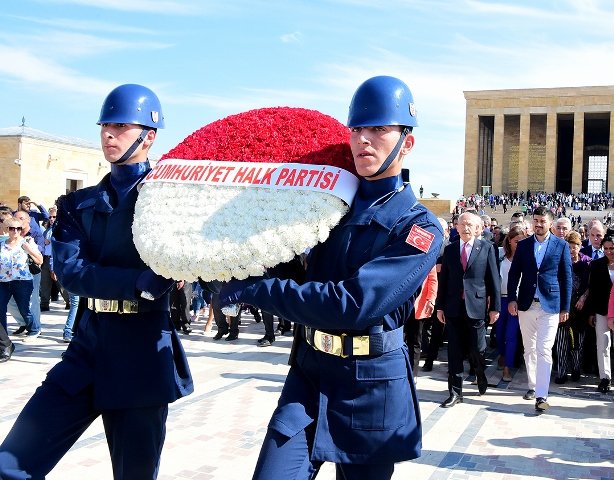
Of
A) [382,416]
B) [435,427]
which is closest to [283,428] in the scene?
[382,416]

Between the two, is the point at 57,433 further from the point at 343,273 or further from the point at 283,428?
the point at 343,273

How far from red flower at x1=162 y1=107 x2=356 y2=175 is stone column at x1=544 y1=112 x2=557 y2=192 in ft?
200

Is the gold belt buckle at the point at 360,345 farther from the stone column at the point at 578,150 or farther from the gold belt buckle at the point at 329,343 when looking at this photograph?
the stone column at the point at 578,150

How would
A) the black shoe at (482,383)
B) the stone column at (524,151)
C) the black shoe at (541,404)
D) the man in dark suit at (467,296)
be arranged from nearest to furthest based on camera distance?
the black shoe at (541,404), the man in dark suit at (467,296), the black shoe at (482,383), the stone column at (524,151)

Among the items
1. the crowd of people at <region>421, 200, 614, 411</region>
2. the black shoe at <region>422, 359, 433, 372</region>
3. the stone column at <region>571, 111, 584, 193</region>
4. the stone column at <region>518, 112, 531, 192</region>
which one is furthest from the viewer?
the stone column at <region>518, 112, 531, 192</region>

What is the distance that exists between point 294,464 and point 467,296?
5.07 meters

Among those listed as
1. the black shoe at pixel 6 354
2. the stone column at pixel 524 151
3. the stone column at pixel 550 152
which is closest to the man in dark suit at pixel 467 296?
the black shoe at pixel 6 354

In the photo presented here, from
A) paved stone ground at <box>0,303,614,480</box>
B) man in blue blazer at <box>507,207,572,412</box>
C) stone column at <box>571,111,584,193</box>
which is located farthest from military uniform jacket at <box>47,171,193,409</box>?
stone column at <box>571,111,584,193</box>

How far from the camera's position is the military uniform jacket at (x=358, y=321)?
2.33 meters

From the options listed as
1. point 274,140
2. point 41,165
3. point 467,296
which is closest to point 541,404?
point 467,296

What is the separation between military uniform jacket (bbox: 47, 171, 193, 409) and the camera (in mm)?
2922

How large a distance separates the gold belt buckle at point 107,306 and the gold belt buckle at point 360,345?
1.17 m

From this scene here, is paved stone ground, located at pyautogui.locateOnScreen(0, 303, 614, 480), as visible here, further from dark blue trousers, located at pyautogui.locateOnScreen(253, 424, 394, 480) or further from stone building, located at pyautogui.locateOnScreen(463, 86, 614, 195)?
stone building, located at pyautogui.locateOnScreen(463, 86, 614, 195)

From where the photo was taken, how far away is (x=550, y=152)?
60188 mm
